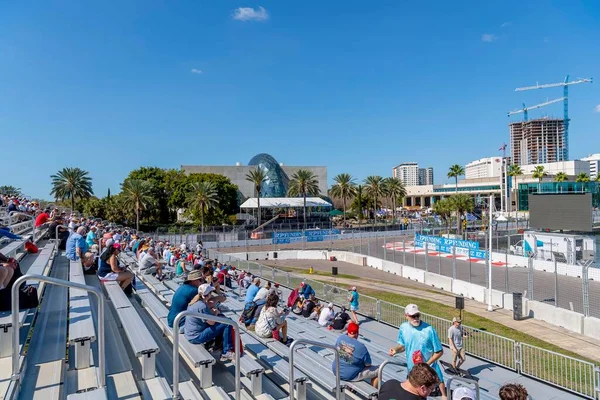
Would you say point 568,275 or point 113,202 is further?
point 113,202

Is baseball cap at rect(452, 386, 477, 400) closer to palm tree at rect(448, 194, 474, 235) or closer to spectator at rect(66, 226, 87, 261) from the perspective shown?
spectator at rect(66, 226, 87, 261)

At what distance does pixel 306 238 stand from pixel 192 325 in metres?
42.7

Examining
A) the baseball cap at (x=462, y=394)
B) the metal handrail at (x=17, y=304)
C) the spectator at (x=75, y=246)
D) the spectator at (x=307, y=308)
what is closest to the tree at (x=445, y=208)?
the spectator at (x=307, y=308)

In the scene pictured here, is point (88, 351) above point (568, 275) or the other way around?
above

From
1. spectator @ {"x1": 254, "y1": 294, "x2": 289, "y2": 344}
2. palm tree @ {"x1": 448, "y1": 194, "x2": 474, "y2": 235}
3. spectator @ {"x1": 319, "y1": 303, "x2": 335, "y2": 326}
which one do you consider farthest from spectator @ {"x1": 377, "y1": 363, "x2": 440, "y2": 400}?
palm tree @ {"x1": 448, "y1": 194, "x2": 474, "y2": 235}

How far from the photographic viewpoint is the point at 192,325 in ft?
17.9

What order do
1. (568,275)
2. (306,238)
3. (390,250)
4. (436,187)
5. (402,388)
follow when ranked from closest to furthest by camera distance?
(402,388) → (568,275) → (390,250) → (306,238) → (436,187)

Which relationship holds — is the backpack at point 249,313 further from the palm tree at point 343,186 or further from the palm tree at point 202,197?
the palm tree at point 343,186

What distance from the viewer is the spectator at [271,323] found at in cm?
723

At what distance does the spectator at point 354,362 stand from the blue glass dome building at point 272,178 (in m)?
84.2

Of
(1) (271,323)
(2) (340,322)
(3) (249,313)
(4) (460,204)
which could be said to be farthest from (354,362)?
(4) (460,204)

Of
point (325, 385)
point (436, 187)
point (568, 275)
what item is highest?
point (436, 187)

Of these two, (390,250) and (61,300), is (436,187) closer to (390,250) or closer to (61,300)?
(390,250)

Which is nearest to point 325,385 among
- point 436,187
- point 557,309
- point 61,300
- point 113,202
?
point 61,300
